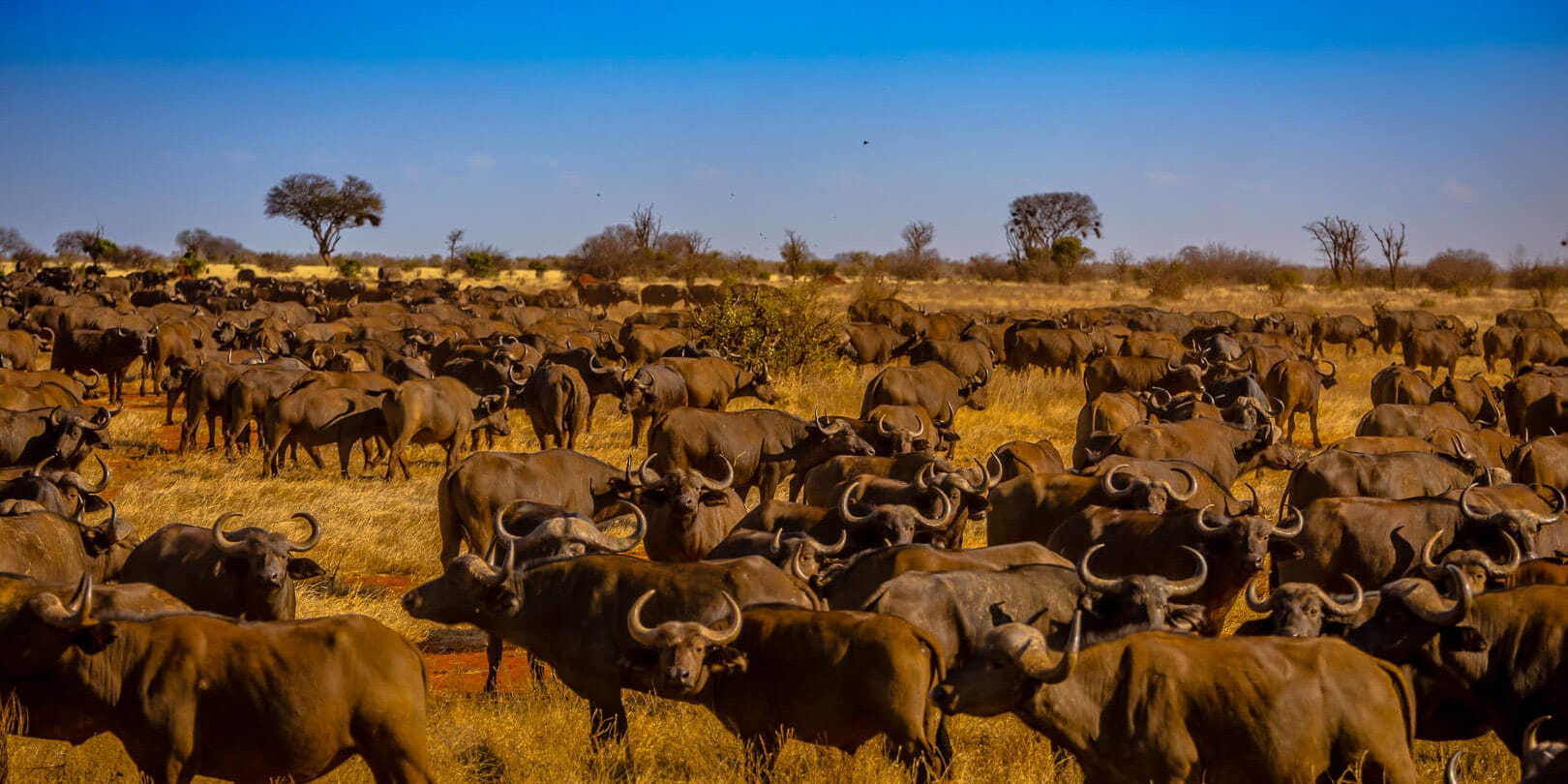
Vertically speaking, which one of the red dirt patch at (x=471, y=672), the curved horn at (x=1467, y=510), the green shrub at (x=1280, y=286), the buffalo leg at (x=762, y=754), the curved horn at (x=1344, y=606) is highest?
the green shrub at (x=1280, y=286)

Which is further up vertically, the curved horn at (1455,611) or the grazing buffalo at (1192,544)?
the curved horn at (1455,611)

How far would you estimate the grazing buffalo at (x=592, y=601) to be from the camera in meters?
6.85

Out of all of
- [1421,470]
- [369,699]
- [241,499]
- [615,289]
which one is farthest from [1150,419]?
[615,289]

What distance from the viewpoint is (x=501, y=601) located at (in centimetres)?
713

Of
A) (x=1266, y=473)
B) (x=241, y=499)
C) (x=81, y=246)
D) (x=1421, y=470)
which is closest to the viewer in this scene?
(x=1421, y=470)

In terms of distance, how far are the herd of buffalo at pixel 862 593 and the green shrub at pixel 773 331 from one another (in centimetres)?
763

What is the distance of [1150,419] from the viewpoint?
18.4 metres

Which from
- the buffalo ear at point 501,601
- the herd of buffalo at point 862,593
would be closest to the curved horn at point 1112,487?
the herd of buffalo at point 862,593

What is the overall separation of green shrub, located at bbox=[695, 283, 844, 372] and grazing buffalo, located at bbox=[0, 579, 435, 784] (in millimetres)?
17774

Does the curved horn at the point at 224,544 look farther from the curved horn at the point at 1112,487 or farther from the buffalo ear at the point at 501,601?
the curved horn at the point at 1112,487

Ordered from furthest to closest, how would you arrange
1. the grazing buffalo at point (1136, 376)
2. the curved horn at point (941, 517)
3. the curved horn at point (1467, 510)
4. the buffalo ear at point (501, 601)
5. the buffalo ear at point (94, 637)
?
the grazing buffalo at point (1136, 376) < the curved horn at point (941, 517) < the curved horn at point (1467, 510) < the buffalo ear at point (501, 601) < the buffalo ear at point (94, 637)

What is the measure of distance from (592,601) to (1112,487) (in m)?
4.78

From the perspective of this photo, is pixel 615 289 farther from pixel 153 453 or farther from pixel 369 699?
pixel 369 699

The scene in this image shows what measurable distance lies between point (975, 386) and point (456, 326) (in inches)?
533
